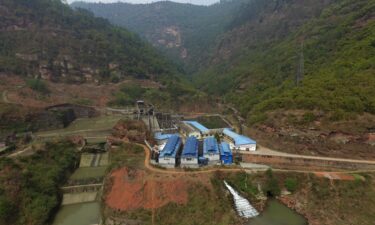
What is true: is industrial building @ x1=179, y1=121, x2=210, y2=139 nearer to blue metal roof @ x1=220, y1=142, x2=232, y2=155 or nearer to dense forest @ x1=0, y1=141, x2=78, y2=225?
blue metal roof @ x1=220, y1=142, x2=232, y2=155

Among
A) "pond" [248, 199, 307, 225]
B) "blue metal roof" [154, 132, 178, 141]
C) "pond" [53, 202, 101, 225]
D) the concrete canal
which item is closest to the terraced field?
the concrete canal

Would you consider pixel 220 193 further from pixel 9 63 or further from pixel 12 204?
pixel 9 63

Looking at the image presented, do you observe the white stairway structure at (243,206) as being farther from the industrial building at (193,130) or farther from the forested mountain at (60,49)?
the forested mountain at (60,49)

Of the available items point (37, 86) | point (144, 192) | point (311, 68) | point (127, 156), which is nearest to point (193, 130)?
point (127, 156)

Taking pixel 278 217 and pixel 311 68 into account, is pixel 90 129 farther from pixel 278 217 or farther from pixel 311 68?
pixel 311 68

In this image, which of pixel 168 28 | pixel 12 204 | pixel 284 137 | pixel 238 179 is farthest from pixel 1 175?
pixel 168 28

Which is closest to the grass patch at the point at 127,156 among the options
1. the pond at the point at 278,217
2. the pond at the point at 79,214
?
the pond at the point at 79,214
